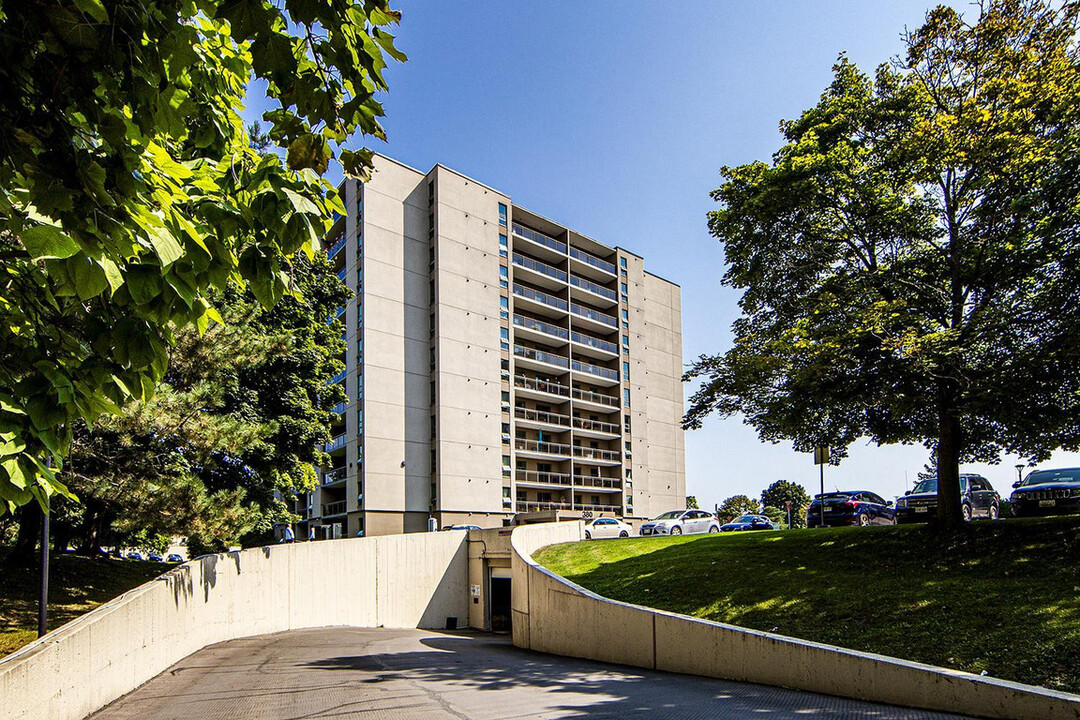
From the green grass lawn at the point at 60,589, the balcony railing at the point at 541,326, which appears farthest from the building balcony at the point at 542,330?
the green grass lawn at the point at 60,589

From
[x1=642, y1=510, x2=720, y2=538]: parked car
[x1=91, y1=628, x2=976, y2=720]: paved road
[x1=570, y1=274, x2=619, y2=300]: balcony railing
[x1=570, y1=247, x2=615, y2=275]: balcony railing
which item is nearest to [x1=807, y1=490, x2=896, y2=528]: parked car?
[x1=642, y1=510, x2=720, y2=538]: parked car

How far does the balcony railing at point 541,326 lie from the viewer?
5437 centimetres

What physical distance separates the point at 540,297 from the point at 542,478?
47.7 feet

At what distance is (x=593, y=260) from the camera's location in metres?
61.5

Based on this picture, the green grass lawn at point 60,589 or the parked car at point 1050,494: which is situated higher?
the parked car at point 1050,494

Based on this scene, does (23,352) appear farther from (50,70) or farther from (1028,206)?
(1028,206)

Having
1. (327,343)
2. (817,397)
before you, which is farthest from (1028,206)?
(327,343)

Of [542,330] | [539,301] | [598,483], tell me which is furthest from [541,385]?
[598,483]

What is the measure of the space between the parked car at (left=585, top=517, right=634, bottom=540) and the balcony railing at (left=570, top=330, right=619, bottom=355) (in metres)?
22.8

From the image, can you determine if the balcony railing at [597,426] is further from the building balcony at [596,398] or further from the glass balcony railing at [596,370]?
the glass balcony railing at [596,370]

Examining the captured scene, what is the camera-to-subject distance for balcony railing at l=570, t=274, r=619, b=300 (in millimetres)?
59250

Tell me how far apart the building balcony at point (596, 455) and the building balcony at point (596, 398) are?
372 cm

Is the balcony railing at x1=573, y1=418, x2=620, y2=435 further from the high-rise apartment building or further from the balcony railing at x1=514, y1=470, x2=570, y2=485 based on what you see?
the balcony railing at x1=514, y1=470, x2=570, y2=485

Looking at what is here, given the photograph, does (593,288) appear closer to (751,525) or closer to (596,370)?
(596,370)
